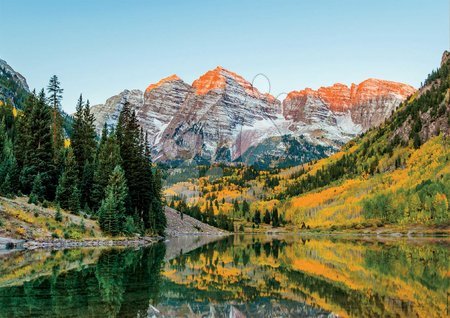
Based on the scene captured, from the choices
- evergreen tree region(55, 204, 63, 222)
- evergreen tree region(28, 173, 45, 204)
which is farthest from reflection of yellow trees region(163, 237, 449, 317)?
evergreen tree region(28, 173, 45, 204)

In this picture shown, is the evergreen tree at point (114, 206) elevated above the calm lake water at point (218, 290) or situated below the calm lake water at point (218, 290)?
→ above

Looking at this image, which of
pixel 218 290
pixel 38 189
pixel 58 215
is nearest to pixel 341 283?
pixel 218 290

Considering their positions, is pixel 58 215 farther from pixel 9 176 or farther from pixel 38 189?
pixel 9 176

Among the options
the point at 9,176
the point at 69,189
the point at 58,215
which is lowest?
the point at 58,215

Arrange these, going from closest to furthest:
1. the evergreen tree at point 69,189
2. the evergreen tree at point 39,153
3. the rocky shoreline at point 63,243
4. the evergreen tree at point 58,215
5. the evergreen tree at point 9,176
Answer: the rocky shoreline at point 63,243
the evergreen tree at point 58,215
the evergreen tree at point 9,176
the evergreen tree at point 69,189
the evergreen tree at point 39,153

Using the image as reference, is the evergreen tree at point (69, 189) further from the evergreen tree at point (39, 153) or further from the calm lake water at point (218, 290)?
the calm lake water at point (218, 290)

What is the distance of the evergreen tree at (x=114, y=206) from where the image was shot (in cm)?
8438

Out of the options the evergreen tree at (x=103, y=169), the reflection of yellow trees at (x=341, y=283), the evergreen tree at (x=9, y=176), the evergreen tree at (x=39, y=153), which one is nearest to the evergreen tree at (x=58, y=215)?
the evergreen tree at (x=9, y=176)

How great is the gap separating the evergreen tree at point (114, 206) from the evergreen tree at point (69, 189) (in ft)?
16.4

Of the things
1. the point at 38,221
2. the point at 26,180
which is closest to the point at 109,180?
the point at 26,180

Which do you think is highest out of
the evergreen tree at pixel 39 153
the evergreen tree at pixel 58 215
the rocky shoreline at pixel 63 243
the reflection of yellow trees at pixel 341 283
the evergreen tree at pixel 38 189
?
the evergreen tree at pixel 39 153

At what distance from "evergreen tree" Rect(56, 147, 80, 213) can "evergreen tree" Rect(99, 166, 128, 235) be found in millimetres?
4988

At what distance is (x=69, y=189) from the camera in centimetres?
8706

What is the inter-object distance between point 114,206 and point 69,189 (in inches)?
366
